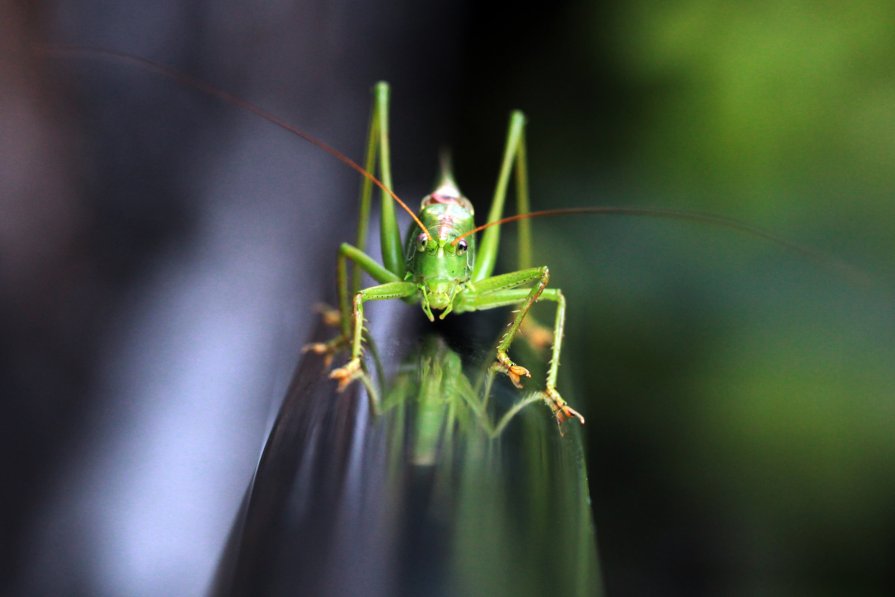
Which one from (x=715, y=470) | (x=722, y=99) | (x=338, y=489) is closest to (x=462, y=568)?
(x=338, y=489)

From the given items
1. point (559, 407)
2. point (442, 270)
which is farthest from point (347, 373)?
point (442, 270)

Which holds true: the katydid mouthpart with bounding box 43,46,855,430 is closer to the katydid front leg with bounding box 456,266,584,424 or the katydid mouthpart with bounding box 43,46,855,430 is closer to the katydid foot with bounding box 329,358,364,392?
the katydid front leg with bounding box 456,266,584,424

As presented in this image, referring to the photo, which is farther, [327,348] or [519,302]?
[519,302]

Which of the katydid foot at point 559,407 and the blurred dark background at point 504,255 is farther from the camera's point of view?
the blurred dark background at point 504,255

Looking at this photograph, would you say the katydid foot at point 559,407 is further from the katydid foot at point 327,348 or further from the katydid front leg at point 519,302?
the katydid foot at point 327,348

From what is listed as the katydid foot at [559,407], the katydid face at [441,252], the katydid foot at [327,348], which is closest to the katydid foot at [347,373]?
the katydid foot at [327,348]

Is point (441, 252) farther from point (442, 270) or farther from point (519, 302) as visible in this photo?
point (519, 302)

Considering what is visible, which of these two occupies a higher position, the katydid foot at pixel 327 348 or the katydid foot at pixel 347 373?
the katydid foot at pixel 327 348
